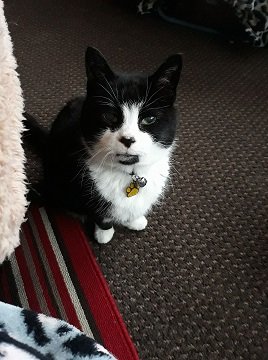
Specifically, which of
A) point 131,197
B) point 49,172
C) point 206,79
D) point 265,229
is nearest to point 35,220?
point 49,172

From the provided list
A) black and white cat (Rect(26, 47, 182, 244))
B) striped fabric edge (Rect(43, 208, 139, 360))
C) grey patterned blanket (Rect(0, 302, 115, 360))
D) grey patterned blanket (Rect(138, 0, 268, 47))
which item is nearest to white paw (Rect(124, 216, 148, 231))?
black and white cat (Rect(26, 47, 182, 244))

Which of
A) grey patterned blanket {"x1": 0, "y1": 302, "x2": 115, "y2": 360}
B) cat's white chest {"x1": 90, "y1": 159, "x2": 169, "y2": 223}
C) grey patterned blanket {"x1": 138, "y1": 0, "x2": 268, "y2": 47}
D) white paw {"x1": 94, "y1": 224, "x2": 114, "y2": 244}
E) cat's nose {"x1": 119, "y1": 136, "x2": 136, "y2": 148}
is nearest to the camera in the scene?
grey patterned blanket {"x1": 0, "y1": 302, "x2": 115, "y2": 360}

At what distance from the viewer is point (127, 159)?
0.92 meters

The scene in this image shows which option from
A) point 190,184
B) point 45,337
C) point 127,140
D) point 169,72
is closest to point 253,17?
point 190,184

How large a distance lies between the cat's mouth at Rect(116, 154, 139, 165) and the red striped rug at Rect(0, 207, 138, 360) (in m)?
0.31

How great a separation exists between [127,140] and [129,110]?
7 centimetres

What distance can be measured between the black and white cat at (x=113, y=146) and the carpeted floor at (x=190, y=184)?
145mm

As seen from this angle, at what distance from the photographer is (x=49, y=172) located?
116 cm

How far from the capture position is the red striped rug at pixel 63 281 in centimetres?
96

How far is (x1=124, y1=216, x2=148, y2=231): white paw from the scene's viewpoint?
46.1 inches

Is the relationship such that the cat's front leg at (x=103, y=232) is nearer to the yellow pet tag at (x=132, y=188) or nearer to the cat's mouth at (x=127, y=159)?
the yellow pet tag at (x=132, y=188)

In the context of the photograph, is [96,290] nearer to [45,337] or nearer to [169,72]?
[45,337]

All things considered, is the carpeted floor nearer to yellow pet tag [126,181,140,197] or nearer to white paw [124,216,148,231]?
white paw [124,216,148,231]

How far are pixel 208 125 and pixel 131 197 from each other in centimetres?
67
